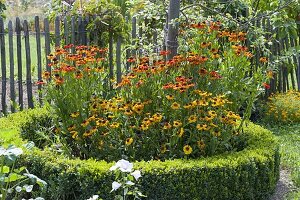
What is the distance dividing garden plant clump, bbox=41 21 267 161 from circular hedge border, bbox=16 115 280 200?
0.81 feet

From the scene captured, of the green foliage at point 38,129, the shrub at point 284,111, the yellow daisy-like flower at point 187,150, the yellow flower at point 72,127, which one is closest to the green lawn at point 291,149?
the shrub at point 284,111

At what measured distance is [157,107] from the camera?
5137 millimetres

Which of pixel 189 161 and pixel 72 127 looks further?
pixel 72 127

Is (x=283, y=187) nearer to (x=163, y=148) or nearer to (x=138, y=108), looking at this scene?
(x=163, y=148)

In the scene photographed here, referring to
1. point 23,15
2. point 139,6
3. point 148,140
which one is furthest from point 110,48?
point 23,15

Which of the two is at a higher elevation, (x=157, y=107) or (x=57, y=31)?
(x=57, y=31)

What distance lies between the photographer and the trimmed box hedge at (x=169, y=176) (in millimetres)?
4430

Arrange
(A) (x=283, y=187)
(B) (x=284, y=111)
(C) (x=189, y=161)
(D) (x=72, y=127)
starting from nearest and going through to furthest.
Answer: (C) (x=189, y=161) → (D) (x=72, y=127) → (A) (x=283, y=187) → (B) (x=284, y=111)

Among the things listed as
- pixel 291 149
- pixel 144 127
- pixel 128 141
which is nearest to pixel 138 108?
pixel 144 127

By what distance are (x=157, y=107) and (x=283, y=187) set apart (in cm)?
138

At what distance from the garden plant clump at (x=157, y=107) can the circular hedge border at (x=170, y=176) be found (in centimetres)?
25

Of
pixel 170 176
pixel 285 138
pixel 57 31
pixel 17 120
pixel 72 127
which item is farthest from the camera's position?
pixel 57 31

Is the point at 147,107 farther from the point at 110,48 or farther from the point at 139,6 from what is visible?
the point at 139,6

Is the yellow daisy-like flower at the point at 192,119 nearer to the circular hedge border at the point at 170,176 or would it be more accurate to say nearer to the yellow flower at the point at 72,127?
the circular hedge border at the point at 170,176
